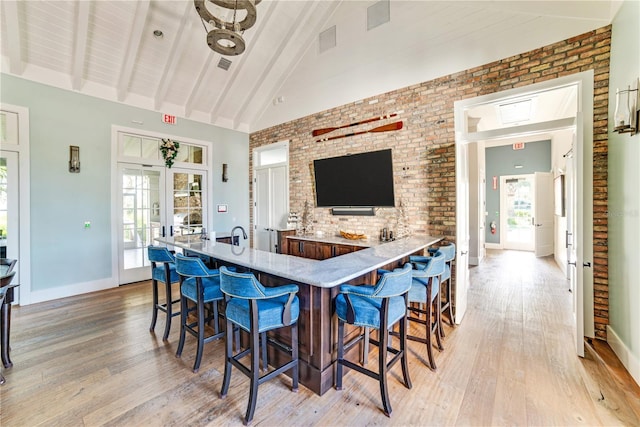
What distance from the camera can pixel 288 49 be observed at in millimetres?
5344

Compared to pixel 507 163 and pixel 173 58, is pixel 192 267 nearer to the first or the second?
pixel 173 58

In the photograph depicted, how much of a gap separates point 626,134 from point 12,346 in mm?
6175

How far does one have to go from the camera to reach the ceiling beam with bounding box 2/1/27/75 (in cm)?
338

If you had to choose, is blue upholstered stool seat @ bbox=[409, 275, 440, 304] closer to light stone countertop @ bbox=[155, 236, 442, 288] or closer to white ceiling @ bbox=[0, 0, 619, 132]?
light stone countertop @ bbox=[155, 236, 442, 288]

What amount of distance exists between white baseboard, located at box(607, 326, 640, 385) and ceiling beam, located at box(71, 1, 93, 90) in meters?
6.90

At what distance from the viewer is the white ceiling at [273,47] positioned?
340 centimetres

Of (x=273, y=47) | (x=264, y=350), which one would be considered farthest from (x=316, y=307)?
(x=273, y=47)

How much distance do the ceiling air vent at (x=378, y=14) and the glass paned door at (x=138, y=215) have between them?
462 cm

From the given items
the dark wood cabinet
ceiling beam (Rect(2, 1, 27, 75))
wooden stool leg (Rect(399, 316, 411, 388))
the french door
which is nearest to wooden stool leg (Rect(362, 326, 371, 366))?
wooden stool leg (Rect(399, 316, 411, 388))

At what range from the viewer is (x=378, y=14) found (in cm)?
439

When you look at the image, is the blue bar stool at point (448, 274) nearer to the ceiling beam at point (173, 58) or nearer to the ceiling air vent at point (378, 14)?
the ceiling air vent at point (378, 14)

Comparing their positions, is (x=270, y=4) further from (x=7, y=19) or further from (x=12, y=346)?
(x=12, y=346)

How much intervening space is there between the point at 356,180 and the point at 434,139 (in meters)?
1.39

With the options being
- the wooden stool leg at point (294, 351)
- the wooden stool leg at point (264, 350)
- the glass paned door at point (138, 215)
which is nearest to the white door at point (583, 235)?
the wooden stool leg at point (294, 351)
